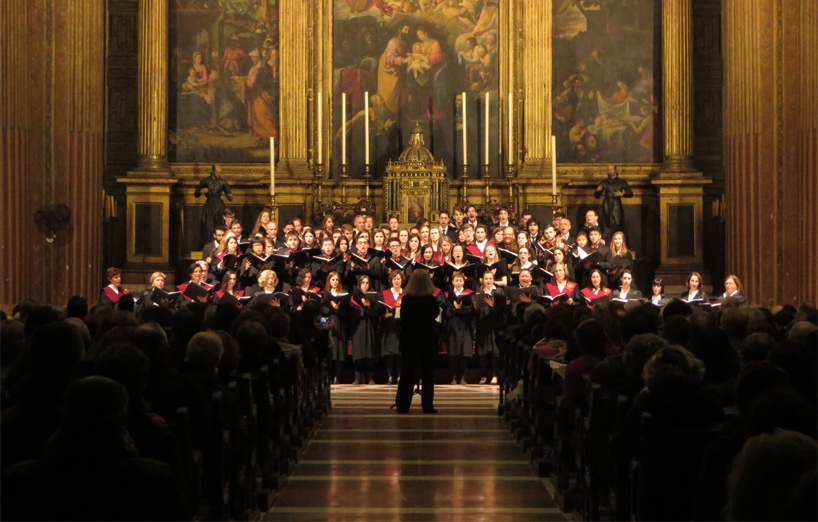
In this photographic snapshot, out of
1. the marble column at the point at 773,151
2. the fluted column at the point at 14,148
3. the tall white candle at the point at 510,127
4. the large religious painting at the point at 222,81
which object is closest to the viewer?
the marble column at the point at 773,151

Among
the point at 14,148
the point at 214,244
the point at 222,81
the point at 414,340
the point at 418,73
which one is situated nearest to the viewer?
the point at 414,340

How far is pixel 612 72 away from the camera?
20.3 m

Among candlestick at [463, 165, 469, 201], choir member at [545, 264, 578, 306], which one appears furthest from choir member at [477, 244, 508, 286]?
candlestick at [463, 165, 469, 201]

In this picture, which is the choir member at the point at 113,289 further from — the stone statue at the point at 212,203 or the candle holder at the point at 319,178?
the candle holder at the point at 319,178

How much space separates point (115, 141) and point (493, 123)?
6.59m

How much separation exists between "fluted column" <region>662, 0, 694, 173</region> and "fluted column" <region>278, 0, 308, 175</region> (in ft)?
19.9

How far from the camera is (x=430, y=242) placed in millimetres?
15664

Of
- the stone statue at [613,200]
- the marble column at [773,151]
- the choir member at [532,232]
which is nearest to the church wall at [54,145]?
the choir member at [532,232]

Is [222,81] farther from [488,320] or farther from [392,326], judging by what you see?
[488,320]

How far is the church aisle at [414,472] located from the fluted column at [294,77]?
8.88 m

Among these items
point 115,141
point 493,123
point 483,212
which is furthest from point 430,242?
point 115,141

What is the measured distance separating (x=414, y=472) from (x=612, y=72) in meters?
13.1

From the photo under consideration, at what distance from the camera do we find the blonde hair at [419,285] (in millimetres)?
11523

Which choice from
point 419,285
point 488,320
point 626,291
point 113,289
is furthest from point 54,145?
point 626,291
